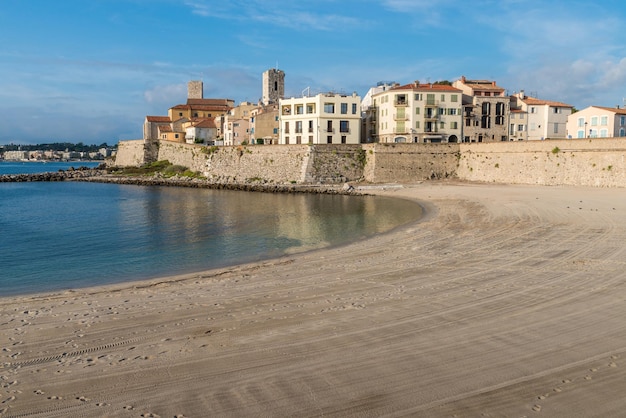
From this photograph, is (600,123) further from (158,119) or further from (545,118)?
(158,119)

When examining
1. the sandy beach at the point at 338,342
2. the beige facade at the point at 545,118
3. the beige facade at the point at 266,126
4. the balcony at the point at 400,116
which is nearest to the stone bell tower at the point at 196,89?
the beige facade at the point at 266,126

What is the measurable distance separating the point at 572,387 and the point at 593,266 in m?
7.66

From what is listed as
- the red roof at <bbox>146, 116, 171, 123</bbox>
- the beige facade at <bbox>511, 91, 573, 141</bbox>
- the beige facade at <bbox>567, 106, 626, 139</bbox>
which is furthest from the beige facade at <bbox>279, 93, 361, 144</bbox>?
the red roof at <bbox>146, 116, 171, 123</bbox>

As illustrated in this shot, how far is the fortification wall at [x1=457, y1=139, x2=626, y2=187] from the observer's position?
35969 mm

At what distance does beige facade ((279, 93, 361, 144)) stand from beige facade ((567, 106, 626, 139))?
2362 cm

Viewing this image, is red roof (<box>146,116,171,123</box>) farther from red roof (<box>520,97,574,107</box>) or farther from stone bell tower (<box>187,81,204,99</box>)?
red roof (<box>520,97,574,107</box>)

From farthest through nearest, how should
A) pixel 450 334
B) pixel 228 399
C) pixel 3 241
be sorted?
1. pixel 3 241
2. pixel 450 334
3. pixel 228 399

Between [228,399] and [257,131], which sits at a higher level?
[257,131]

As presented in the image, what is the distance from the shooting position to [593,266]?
1279 cm

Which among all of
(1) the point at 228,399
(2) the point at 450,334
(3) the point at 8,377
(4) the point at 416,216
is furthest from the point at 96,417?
(4) the point at 416,216

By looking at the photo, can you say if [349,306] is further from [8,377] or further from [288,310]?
[8,377]

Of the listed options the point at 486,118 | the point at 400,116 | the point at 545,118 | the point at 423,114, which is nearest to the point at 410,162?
the point at 400,116

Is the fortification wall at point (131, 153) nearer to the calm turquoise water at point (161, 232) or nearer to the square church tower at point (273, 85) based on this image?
the square church tower at point (273, 85)

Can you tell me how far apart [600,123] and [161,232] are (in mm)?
44920
